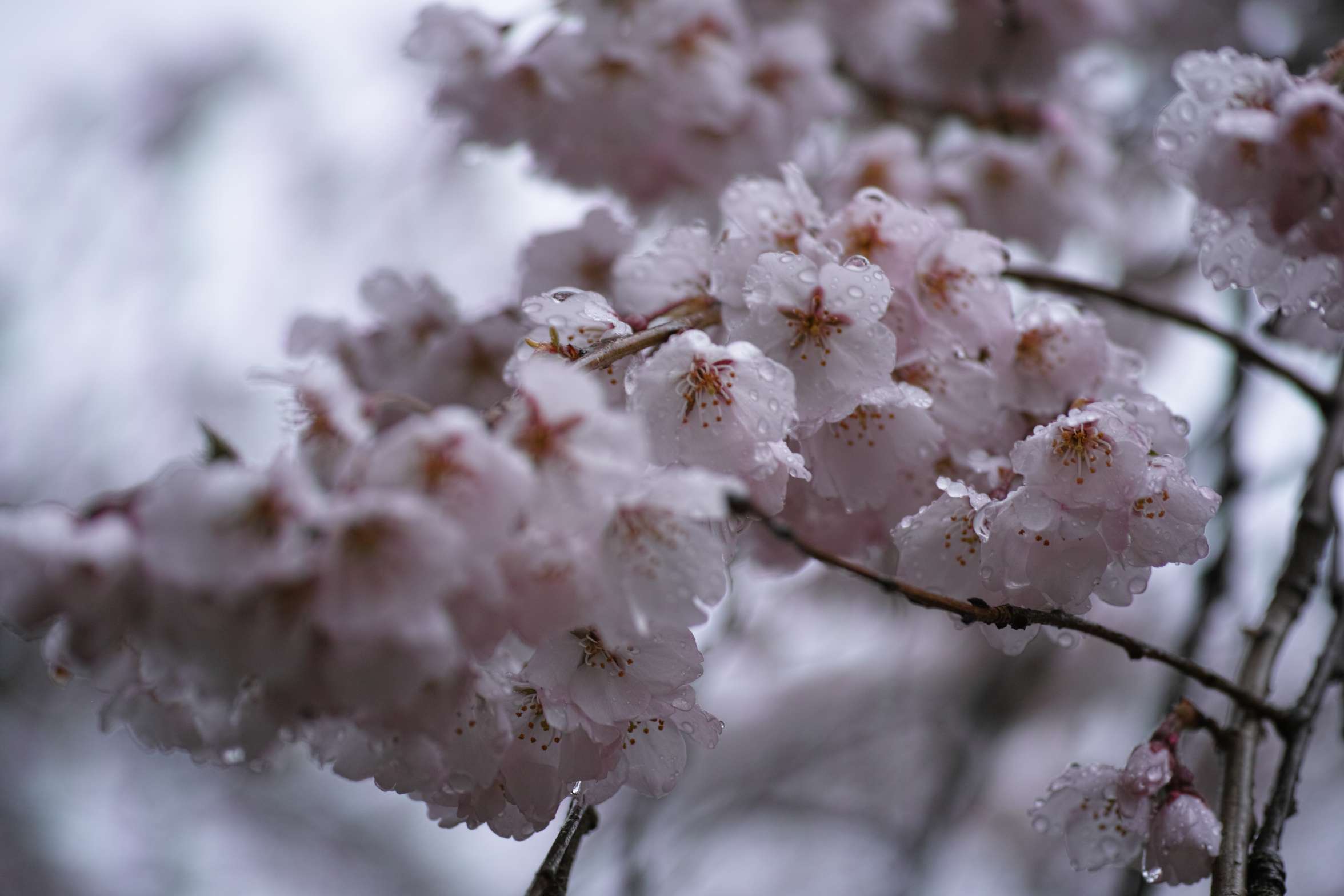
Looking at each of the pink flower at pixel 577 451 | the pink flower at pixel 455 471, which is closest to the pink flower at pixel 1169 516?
the pink flower at pixel 577 451

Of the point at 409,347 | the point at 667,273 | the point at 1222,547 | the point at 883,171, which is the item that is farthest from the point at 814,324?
the point at 1222,547

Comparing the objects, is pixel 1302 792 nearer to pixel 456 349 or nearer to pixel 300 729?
pixel 456 349

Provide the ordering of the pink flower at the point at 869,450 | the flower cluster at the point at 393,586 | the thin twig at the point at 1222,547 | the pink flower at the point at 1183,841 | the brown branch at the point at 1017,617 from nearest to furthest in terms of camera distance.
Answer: the flower cluster at the point at 393,586
the brown branch at the point at 1017,617
the pink flower at the point at 1183,841
the pink flower at the point at 869,450
the thin twig at the point at 1222,547

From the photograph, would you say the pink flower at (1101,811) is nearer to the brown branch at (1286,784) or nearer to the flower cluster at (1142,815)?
the flower cluster at (1142,815)

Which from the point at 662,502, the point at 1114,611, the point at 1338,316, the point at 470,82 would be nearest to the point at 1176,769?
the point at 1338,316

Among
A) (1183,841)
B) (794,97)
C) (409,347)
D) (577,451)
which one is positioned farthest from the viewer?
(794,97)

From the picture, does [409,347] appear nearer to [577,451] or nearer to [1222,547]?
[577,451]
